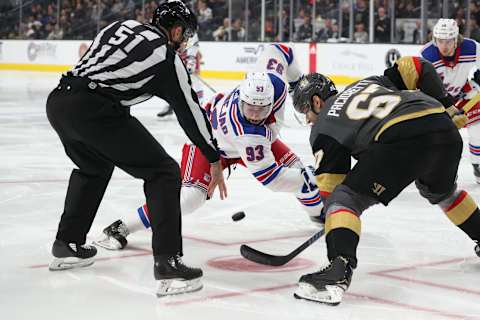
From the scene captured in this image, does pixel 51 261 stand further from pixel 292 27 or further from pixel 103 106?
pixel 292 27

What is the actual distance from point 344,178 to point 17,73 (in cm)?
1577

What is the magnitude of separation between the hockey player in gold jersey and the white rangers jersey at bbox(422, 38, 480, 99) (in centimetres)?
305

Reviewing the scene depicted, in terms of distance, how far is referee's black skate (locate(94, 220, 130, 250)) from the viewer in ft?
12.5

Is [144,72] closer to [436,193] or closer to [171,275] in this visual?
[171,275]

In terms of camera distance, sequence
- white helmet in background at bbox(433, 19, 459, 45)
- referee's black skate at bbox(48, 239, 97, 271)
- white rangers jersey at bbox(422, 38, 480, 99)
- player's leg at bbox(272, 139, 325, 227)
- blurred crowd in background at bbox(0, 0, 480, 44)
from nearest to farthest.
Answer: referee's black skate at bbox(48, 239, 97, 271)
player's leg at bbox(272, 139, 325, 227)
white helmet in background at bbox(433, 19, 459, 45)
white rangers jersey at bbox(422, 38, 480, 99)
blurred crowd in background at bbox(0, 0, 480, 44)

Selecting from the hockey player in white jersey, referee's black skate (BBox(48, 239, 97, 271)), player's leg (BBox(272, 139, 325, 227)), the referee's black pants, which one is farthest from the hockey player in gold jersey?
the hockey player in white jersey

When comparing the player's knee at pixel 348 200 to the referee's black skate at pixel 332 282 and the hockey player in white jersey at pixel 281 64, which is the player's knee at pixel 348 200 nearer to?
the referee's black skate at pixel 332 282

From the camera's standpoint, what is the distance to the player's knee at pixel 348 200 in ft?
9.59

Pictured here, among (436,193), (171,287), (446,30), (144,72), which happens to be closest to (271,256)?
(171,287)

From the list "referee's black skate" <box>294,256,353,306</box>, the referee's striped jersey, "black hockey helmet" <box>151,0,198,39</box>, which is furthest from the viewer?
"black hockey helmet" <box>151,0,198,39</box>

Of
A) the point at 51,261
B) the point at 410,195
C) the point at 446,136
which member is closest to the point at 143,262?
the point at 51,261

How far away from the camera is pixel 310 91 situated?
3203mm

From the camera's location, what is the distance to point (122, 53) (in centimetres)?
302

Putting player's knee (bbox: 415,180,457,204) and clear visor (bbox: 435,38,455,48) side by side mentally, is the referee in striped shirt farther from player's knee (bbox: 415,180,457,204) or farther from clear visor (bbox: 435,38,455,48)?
clear visor (bbox: 435,38,455,48)
